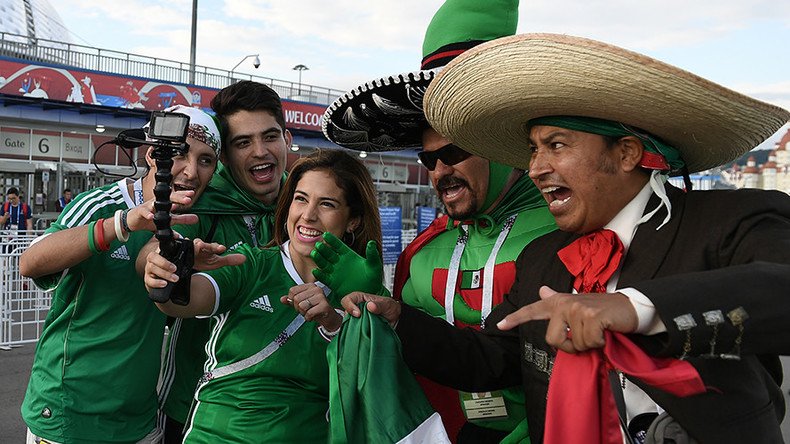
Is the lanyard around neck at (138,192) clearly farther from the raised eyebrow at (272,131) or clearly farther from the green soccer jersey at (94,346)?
the raised eyebrow at (272,131)

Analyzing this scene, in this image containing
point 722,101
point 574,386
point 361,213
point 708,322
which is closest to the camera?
point 708,322

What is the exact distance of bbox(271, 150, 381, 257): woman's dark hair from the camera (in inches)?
116

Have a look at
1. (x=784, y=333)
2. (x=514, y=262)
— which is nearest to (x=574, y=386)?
(x=784, y=333)

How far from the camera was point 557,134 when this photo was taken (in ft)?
7.00

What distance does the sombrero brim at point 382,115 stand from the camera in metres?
2.77

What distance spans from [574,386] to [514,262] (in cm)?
106

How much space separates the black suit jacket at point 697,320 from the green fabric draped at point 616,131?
0.44 ft

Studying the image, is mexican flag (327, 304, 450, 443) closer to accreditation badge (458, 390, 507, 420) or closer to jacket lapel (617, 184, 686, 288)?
accreditation badge (458, 390, 507, 420)

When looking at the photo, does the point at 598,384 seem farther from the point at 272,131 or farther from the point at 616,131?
the point at 272,131

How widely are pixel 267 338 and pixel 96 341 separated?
852mm

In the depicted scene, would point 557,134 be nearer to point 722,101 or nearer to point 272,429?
point 722,101

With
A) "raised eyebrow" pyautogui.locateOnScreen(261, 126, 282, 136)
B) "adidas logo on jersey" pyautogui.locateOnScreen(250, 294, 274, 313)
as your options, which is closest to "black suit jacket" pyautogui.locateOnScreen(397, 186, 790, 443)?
"adidas logo on jersey" pyautogui.locateOnScreen(250, 294, 274, 313)

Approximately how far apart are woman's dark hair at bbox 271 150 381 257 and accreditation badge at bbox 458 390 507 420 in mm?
770

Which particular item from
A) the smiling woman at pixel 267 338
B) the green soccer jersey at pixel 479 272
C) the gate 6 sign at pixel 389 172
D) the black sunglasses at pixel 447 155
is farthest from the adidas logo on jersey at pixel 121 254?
the gate 6 sign at pixel 389 172
